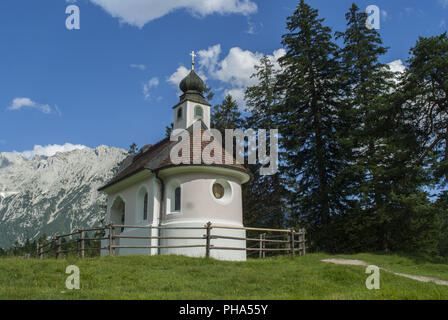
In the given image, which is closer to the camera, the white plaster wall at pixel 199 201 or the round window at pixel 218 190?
the white plaster wall at pixel 199 201

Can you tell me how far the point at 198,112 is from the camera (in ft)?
80.5

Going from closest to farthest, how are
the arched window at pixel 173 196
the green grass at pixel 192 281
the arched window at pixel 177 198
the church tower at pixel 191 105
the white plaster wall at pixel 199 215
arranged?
the green grass at pixel 192 281 → the white plaster wall at pixel 199 215 → the arched window at pixel 173 196 → the arched window at pixel 177 198 → the church tower at pixel 191 105

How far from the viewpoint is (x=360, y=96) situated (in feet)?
82.1

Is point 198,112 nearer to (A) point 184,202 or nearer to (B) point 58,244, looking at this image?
(A) point 184,202

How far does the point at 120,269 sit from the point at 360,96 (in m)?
19.0

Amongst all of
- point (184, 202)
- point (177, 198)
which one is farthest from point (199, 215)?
point (177, 198)

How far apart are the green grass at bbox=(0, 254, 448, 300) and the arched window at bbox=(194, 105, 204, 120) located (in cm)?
1177

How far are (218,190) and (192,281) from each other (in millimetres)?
9297

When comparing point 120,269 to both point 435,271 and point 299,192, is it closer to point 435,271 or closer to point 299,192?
point 435,271

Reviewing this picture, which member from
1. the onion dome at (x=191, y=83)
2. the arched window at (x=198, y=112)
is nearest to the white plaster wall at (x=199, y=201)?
the arched window at (x=198, y=112)

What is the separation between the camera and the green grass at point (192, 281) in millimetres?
8513

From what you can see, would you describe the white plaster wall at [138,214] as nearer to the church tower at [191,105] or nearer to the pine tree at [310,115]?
the church tower at [191,105]

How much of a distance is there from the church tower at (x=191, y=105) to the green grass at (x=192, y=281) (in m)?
11.5
